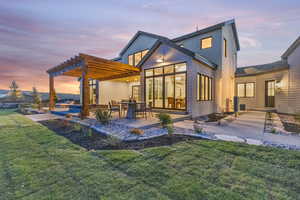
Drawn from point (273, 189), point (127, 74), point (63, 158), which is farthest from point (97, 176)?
point (127, 74)

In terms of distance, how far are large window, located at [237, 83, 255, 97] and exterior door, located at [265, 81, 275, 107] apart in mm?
1073

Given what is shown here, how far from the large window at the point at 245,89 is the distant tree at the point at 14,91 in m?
29.4

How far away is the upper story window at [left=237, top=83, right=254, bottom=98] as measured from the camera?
41.9 ft

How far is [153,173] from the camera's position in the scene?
226 cm

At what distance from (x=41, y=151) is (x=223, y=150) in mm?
4443

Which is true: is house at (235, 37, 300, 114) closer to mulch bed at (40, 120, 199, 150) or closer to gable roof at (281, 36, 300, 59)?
gable roof at (281, 36, 300, 59)

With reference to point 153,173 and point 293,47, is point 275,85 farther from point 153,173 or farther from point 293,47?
point 153,173

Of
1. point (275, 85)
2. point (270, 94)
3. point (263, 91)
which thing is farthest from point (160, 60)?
point (270, 94)

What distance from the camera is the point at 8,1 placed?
7.73 m

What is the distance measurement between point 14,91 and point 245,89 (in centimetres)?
3049

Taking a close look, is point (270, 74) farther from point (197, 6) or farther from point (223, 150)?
point (223, 150)

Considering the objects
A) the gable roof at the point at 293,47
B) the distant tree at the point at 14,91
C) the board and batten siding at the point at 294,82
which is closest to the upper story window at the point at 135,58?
the gable roof at the point at 293,47

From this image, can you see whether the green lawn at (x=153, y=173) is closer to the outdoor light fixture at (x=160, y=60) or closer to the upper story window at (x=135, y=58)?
the outdoor light fixture at (x=160, y=60)

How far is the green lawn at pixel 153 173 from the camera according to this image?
1.78 m
